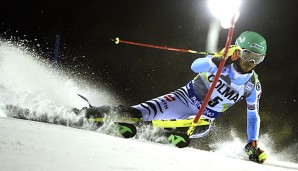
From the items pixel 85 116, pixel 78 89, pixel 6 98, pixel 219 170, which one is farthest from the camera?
pixel 78 89

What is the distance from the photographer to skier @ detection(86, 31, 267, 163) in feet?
12.4

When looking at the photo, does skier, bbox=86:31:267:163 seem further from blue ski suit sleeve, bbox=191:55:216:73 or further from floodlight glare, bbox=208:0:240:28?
floodlight glare, bbox=208:0:240:28

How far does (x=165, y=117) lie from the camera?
4.20 m

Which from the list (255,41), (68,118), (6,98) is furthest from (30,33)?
(255,41)

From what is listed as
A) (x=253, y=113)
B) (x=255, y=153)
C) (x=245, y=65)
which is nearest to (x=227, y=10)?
(x=245, y=65)

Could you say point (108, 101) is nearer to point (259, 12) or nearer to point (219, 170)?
point (259, 12)

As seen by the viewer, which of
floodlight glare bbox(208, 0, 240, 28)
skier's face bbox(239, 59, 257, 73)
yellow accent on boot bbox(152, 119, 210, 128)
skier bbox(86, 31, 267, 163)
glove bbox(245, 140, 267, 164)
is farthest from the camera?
yellow accent on boot bbox(152, 119, 210, 128)

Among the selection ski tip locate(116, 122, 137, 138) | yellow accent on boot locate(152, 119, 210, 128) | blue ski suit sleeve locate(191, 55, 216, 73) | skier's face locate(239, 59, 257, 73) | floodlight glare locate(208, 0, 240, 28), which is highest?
floodlight glare locate(208, 0, 240, 28)

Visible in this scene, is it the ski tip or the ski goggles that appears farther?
the ski goggles

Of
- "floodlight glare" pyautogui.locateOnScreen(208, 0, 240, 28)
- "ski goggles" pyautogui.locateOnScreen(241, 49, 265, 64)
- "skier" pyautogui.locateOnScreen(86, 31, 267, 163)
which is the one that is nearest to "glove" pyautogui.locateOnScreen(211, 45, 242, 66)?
"skier" pyautogui.locateOnScreen(86, 31, 267, 163)

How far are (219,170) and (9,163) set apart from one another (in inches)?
42.5

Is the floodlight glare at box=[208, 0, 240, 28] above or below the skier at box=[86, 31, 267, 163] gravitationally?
above

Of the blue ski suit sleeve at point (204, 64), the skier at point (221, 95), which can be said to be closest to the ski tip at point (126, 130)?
the skier at point (221, 95)

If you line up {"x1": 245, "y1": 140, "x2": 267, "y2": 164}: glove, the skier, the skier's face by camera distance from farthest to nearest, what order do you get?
the skier's face < the skier < {"x1": 245, "y1": 140, "x2": 267, "y2": 164}: glove
